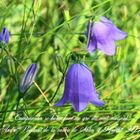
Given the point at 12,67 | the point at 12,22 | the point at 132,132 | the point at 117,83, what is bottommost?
the point at 132,132

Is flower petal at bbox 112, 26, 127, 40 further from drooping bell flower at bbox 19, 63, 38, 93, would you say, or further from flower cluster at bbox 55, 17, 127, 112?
drooping bell flower at bbox 19, 63, 38, 93

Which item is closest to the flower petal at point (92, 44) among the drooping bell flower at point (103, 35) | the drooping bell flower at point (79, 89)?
the drooping bell flower at point (103, 35)

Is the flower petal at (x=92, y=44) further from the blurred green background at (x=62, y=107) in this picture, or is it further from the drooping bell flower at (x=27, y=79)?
the drooping bell flower at (x=27, y=79)

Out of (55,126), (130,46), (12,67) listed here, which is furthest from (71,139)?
(130,46)

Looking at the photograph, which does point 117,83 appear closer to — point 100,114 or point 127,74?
point 127,74

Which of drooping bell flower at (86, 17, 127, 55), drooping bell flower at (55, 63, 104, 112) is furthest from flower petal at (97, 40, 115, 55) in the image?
drooping bell flower at (55, 63, 104, 112)

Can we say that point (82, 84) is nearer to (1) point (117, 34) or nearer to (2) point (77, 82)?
(2) point (77, 82)

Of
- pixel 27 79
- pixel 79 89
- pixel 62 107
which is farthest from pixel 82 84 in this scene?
pixel 62 107
